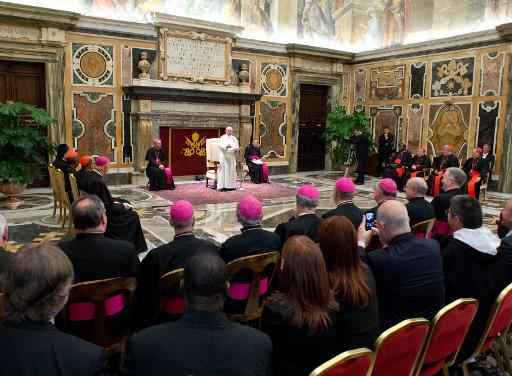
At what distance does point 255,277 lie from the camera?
112 inches

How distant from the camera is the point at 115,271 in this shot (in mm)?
2611

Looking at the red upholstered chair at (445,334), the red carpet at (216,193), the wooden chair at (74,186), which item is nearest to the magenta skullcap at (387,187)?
the red upholstered chair at (445,334)

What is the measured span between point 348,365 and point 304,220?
6.36 feet

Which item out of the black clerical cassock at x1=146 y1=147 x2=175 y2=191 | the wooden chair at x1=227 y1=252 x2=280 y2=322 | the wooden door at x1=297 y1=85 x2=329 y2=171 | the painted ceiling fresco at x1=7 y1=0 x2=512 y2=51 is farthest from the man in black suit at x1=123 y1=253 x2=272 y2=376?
the wooden door at x1=297 y1=85 x2=329 y2=171

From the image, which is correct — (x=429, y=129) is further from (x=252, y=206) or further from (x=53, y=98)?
(x=252, y=206)

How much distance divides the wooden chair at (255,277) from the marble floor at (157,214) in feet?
9.99

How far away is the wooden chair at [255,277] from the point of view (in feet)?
9.04

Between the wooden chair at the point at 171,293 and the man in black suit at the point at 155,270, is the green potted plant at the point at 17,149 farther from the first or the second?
the wooden chair at the point at 171,293

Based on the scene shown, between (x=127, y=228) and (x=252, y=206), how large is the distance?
262cm

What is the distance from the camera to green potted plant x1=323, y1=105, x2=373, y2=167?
12719mm

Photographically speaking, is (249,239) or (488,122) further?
(488,122)

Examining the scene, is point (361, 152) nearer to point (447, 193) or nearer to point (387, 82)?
point (387, 82)

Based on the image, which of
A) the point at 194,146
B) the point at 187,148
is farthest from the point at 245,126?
the point at 187,148

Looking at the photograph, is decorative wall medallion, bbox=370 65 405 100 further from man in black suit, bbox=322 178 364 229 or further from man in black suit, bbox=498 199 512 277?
man in black suit, bbox=322 178 364 229
